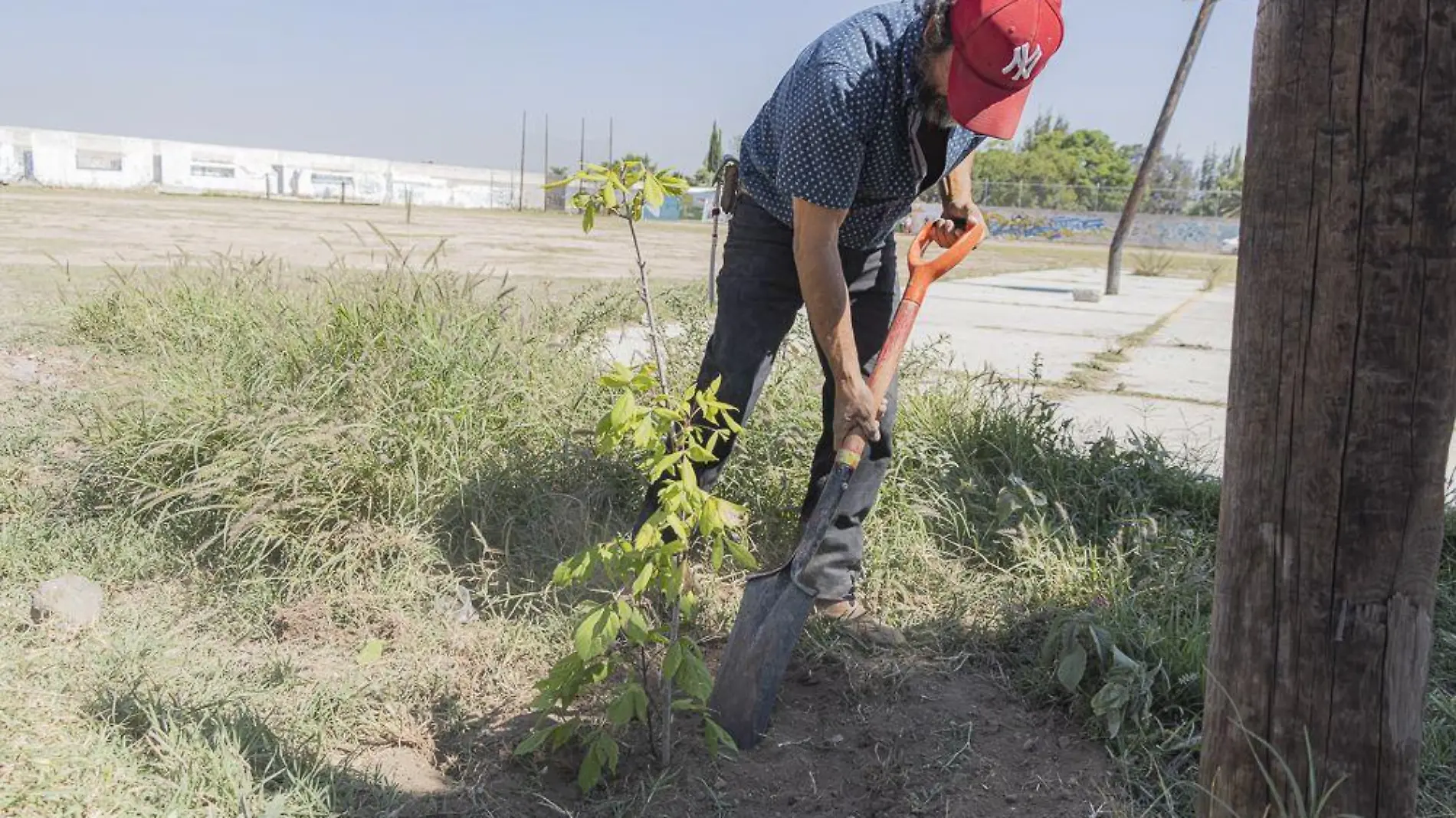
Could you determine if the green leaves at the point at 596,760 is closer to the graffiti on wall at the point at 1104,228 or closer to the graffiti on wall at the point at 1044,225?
the graffiti on wall at the point at 1104,228

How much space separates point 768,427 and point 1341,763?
243cm

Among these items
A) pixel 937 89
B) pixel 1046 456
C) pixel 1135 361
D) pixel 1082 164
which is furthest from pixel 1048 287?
pixel 1082 164

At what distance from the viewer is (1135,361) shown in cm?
746

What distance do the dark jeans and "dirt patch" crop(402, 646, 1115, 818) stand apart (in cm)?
39

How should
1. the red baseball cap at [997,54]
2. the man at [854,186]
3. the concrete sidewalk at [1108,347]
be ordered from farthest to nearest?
the concrete sidewalk at [1108,347] < the man at [854,186] < the red baseball cap at [997,54]

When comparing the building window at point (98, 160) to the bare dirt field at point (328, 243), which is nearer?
the bare dirt field at point (328, 243)

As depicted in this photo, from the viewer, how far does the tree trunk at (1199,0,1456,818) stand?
4.93ft

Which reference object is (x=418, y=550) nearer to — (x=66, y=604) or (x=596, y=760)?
(x=66, y=604)

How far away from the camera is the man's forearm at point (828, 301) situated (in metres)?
2.54

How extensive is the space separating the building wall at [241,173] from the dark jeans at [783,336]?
5573cm

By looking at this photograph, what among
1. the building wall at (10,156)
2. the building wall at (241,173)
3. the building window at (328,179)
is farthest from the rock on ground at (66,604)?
the building window at (328,179)

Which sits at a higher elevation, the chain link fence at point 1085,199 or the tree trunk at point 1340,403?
the chain link fence at point 1085,199

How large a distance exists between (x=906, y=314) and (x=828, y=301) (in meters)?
0.36

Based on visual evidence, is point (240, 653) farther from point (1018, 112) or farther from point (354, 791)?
point (1018, 112)
